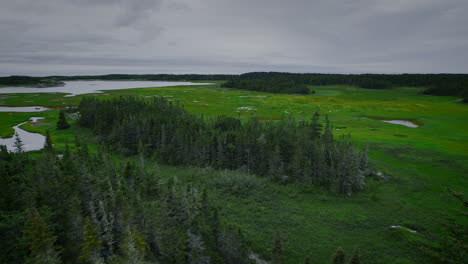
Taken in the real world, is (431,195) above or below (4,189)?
below

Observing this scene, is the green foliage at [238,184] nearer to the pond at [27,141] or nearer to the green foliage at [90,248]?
the green foliage at [90,248]

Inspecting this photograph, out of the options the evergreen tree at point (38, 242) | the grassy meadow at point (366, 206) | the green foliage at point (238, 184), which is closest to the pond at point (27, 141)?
the grassy meadow at point (366, 206)

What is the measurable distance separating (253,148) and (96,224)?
30.0 meters

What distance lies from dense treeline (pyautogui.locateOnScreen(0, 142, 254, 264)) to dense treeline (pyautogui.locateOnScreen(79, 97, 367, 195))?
69.1 ft

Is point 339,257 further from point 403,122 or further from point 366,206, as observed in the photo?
point 403,122

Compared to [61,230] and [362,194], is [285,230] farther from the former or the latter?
[61,230]

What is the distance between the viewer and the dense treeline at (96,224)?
14914 millimetres

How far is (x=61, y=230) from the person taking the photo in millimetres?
18062

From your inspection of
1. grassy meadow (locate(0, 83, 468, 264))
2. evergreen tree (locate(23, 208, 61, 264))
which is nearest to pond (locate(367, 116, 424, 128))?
grassy meadow (locate(0, 83, 468, 264))

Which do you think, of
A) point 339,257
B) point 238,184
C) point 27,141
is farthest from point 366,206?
point 27,141

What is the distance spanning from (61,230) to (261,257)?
1659 centimetres

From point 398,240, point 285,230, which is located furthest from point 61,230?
point 398,240

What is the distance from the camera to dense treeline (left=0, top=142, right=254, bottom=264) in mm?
14914

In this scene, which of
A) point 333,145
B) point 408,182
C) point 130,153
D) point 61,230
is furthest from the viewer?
point 130,153
